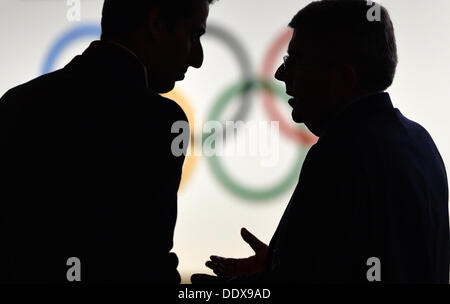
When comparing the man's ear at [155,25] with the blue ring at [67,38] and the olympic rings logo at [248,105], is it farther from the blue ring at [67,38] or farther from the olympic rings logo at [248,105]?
the blue ring at [67,38]

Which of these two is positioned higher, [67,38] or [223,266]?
[67,38]

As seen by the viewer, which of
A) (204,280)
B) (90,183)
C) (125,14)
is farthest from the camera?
(204,280)

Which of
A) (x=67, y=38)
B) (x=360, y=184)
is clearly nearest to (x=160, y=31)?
(x=360, y=184)

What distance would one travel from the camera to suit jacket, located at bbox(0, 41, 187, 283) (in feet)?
2.40

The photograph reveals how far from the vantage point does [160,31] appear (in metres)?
0.87

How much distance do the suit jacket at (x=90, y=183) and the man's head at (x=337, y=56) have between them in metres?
0.28

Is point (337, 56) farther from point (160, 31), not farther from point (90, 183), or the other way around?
point (90, 183)

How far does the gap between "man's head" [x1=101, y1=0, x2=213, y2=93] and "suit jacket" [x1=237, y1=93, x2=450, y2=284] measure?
319 mm

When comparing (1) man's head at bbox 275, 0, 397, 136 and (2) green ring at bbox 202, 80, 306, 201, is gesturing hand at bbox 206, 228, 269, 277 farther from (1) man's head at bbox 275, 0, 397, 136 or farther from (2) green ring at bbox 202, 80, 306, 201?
(2) green ring at bbox 202, 80, 306, 201

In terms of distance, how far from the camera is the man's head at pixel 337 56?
34.1 inches

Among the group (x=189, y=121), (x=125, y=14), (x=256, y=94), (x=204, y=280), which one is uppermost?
(x=256, y=94)

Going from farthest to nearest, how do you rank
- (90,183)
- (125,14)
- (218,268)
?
(218,268), (125,14), (90,183)

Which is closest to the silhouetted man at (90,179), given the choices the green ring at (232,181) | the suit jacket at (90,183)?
the suit jacket at (90,183)

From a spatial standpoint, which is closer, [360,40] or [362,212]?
[362,212]
